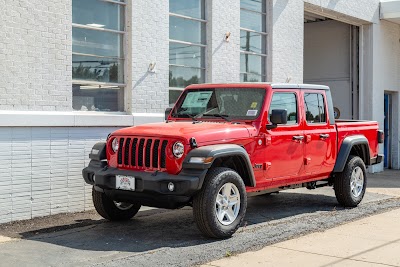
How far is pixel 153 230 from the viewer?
786 cm

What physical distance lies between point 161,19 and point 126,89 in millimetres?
1469

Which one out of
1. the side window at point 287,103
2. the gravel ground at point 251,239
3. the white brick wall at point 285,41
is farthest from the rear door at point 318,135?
the white brick wall at point 285,41

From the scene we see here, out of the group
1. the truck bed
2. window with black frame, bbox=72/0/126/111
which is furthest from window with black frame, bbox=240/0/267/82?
window with black frame, bbox=72/0/126/111

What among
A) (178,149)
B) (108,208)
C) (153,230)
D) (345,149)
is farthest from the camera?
(345,149)

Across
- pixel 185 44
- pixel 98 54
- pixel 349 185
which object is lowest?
pixel 349 185

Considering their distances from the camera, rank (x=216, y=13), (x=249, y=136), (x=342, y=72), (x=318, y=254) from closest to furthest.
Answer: (x=318, y=254)
(x=249, y=136)
(x=216, y=13)
(x=342, y=72)

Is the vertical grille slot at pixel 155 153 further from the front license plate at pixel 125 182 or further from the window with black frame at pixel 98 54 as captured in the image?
the window with black frame at pixel 98 54

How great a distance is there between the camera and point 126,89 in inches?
403

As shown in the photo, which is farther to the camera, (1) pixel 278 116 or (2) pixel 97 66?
(2) pixel 97 66

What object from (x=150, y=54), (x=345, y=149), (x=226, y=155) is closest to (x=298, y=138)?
(x=345, y=149)

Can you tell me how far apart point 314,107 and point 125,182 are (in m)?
3.47

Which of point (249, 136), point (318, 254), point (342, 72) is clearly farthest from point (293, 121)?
point (342, 72)

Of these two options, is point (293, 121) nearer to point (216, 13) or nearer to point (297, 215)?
point (297, 215)

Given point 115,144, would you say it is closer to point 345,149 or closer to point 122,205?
point 122,205
